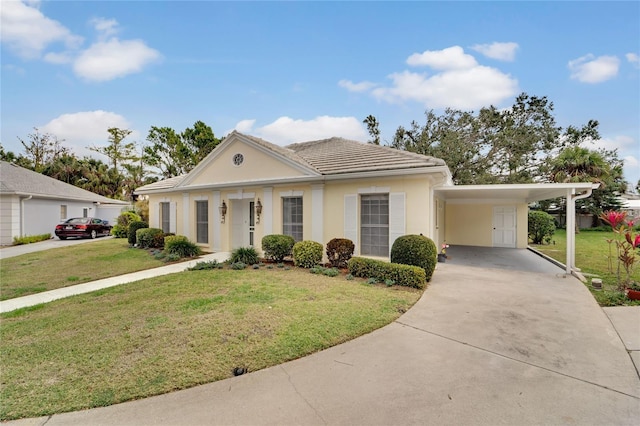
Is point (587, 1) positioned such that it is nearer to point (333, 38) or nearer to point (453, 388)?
point (333, 38)

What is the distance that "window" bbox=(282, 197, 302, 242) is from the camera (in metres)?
10.4

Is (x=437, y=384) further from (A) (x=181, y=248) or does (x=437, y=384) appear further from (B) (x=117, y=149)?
(B) (x=117, y=149)

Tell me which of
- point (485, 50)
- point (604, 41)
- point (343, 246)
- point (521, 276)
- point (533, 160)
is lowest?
point (521, 276)

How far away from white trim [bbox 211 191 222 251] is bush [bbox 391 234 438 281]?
7846mm

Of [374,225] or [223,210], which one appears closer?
[374,225]

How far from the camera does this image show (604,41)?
8.76m

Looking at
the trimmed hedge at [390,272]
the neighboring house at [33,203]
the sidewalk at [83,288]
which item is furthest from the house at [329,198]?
the neighboring house at [33,203]

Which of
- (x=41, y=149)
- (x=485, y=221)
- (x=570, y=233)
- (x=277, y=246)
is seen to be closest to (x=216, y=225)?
(x=277, y=246)

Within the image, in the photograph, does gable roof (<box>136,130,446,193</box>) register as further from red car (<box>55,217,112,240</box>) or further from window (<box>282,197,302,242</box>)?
red car (<box>55,217,112,240</box>)

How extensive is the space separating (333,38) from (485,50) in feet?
Result: 20.3

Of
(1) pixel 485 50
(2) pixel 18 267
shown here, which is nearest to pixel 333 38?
(1) pixel 485 50

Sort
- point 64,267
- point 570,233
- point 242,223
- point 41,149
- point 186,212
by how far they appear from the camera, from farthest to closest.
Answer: point 41,149 → point 186,212 → point 242,223 → point 64,267 → point 570,233

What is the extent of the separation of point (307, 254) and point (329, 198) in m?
2.05

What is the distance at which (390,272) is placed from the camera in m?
7.12
